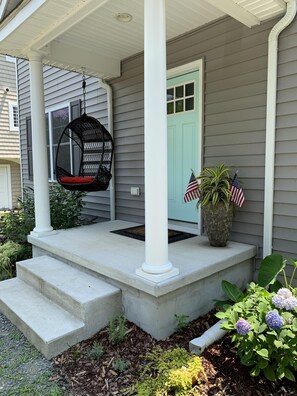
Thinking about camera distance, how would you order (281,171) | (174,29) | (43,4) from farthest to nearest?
1. (174,29)
2. (281,171)
3. (43,4)

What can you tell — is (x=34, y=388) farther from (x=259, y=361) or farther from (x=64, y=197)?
(x=64, y=197)

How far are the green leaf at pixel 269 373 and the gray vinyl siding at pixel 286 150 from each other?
4.49ft

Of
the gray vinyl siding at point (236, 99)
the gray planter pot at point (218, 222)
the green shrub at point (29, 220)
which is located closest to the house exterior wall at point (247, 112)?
the gray vinyl siding at point (236, 99)

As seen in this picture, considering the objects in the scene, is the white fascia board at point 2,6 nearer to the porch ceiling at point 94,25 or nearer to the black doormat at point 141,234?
the porch ceiling at point 94,25

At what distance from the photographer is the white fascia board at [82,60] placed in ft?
13.4

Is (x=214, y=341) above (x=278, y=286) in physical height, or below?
below

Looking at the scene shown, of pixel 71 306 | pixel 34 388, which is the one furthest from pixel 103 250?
pixel 34 388

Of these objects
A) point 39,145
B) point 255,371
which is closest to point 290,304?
point 255,371

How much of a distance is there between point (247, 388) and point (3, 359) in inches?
68.0

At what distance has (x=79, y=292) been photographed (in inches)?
102

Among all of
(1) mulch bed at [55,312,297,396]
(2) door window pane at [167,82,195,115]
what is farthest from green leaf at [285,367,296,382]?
(2) door window pane at [167,82,195,115]

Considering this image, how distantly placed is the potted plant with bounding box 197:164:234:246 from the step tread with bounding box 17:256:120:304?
3.87 ft

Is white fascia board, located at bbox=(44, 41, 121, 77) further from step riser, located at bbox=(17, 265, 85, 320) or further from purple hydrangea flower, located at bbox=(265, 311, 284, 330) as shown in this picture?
purple hydrangea flower, located at bbox=(265, 311, 284, 330)

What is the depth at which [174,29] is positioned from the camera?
364 cm
